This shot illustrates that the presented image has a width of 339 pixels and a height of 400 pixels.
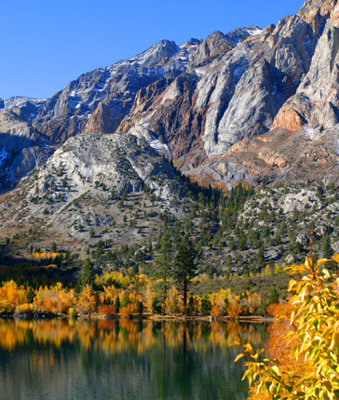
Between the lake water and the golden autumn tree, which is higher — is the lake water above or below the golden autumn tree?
below

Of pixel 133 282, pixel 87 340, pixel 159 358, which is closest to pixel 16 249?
pixel 133 282

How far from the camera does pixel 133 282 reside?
150m

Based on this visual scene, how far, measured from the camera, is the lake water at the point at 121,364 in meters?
46.7

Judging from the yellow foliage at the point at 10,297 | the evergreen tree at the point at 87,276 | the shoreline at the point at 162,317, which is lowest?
the shoreline at the point at 162,317

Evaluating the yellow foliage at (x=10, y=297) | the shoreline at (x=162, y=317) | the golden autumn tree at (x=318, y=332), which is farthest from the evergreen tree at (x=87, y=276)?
the golden autumn tree at (x=318, y=332)

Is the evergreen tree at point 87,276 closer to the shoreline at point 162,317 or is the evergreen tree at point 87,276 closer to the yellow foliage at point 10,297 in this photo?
the shoreline at point 162,317

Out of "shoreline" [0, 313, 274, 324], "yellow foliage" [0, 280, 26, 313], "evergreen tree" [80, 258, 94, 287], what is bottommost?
"shoreline" [0, 313, 274, 324]

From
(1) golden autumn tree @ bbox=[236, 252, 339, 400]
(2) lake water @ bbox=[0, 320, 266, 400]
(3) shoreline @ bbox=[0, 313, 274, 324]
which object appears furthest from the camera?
(3) shoreline @ bbox=[0, 313, 274, 324]

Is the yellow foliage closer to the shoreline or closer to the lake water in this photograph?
the shoreline

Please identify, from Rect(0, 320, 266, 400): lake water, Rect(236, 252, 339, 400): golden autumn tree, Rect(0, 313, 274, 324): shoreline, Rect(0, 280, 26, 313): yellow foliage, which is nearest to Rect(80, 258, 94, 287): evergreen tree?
Rect(0, 313, 274, 324): shoreline

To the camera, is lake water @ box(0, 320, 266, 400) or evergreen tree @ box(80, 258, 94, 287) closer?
lake water @ box(0, 320, 266, 400)

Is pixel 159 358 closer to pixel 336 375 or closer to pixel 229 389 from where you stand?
pixel 229 389

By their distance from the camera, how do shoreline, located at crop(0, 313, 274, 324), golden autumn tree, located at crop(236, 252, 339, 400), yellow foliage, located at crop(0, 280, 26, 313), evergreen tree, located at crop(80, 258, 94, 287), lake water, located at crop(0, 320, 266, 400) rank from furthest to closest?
evergreen tree, located at crop(80, 258, 94, 287) < yellow foliage, located at crop(0, 280, 26, 313) < shoreline, located at crop(0, 313, 274, 324) < lake water, located at crop(0, 320, 266, 400) < golden autumn tree, located at crop(236, 252, 339, 400)

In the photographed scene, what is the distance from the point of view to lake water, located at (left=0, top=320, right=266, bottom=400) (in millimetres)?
46656
